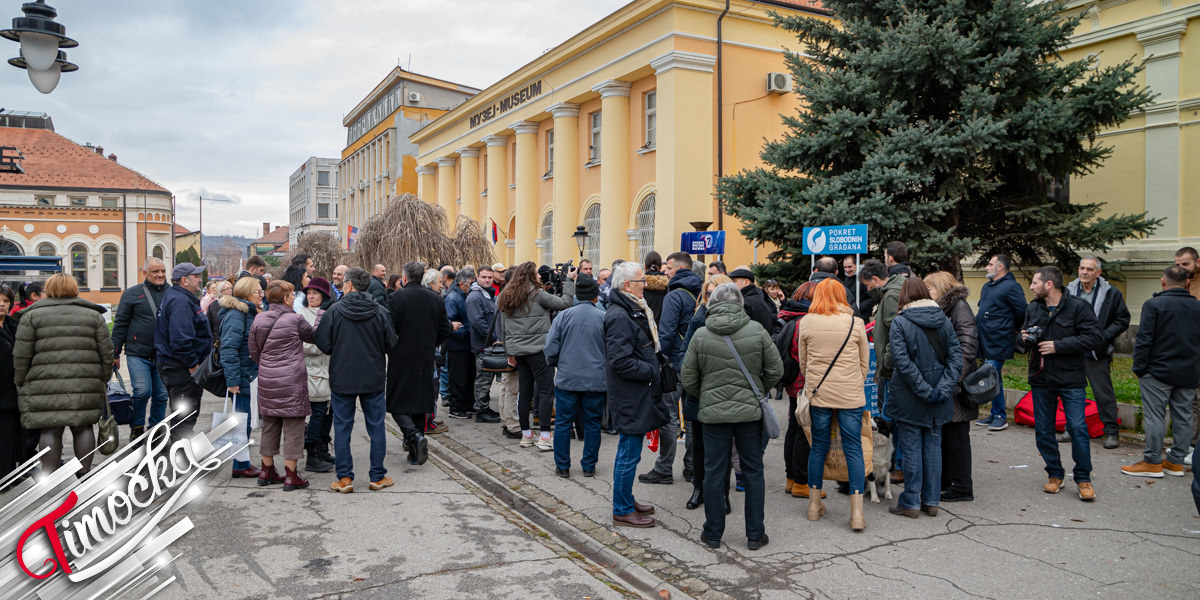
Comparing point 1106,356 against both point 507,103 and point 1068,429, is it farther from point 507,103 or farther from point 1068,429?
point 507,103

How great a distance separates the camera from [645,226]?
23.5m

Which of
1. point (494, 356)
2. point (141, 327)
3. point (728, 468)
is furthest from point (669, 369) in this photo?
point (141, 327)

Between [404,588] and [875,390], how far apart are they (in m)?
4.51

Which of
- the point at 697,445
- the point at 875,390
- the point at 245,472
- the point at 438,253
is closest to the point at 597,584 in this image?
the point at 697,445

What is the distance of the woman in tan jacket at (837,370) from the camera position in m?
5.72

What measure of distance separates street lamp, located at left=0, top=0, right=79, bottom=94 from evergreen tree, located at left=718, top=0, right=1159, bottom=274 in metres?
10.2

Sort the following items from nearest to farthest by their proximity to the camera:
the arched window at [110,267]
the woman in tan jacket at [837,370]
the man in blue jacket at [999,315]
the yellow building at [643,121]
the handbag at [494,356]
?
the woman in tan jacket at [837,370]
the man in blue jacket at [999,315]
the handbag at [494,356]
the yellow building at [643,121]
the arched window at [110,267]

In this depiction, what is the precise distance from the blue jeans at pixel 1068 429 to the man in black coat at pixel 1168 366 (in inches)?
39.3

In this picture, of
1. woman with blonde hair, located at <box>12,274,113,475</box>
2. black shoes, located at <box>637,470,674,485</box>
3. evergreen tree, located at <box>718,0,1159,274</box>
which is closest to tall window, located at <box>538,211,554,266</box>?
evergreen tree, located at <box>718,0,1159,274</box>

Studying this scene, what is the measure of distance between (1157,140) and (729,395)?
48.7 ft

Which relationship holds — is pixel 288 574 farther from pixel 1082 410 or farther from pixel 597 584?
pixel 1082 410

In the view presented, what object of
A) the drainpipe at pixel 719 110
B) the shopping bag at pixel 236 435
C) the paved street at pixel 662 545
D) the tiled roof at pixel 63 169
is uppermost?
the tiled roof at pixel 63 169

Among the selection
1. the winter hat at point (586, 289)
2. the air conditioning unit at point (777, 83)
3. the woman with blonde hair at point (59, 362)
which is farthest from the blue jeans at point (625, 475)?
the air conditioning unit at point (777, 83)

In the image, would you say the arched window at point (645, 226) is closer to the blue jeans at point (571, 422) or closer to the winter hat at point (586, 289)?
the winter hat at point (586, 289)
